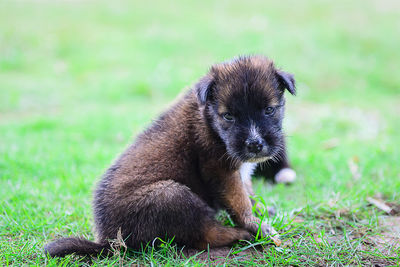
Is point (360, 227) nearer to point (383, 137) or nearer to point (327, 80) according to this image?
point (383, 137)

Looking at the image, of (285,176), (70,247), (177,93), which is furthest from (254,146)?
(177,93)

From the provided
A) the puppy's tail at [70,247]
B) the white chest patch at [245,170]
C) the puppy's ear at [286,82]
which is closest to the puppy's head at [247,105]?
the puppy's ear at [286,82]

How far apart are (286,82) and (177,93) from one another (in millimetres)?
7470

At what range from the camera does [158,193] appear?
3.99 metres

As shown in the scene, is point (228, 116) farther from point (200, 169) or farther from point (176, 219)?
point (176, 219)

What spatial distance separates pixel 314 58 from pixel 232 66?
404 inches

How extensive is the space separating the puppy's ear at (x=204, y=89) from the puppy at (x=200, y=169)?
0.01 meters

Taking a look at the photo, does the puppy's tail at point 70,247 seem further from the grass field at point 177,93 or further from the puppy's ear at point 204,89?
the puppy's ear at point 204,89

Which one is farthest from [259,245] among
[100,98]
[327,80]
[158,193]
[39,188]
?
[327,80]

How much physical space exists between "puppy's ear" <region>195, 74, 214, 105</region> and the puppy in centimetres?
1

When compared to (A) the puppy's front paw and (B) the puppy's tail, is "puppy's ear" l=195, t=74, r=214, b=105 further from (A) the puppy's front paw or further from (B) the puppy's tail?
(A) the puppy's front paw

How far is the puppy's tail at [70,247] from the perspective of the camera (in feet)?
12.5

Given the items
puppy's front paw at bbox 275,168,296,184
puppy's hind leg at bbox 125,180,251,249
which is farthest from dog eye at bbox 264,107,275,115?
puppy's front paw at bbox 275,168,296,184

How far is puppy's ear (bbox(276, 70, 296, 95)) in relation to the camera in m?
4.45
